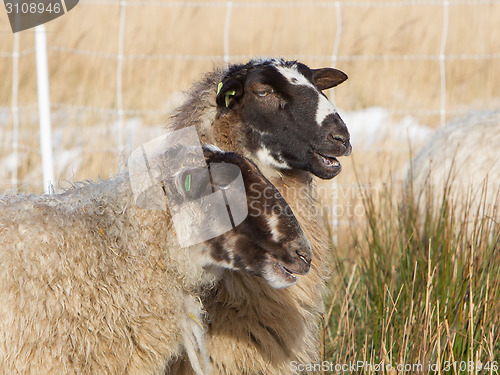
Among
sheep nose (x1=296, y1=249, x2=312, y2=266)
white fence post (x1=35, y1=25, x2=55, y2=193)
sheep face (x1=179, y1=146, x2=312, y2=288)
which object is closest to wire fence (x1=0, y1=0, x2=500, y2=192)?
white fence post (x1=35, y1=25, x2=55, y2=193)

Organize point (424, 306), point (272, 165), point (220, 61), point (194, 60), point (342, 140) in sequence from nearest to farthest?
point (342, 140), point (272, 165), point (424, 306), point (220, 61), point (194, 60)

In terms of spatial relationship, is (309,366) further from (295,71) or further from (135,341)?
(295,71)

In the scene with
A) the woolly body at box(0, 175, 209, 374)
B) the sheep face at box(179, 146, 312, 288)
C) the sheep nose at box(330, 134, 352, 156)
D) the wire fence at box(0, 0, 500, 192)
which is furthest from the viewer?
the wire fence at box(0, 0, 500, 192)

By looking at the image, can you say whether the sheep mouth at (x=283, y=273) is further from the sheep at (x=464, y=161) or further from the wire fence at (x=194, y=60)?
the wire fence at (x=194, y=60)

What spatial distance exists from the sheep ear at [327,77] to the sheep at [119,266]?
3.99ft

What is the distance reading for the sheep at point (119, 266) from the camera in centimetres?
214

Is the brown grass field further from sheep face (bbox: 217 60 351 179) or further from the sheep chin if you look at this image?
the sheep chin

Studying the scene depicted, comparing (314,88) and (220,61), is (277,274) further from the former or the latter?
(220,61)

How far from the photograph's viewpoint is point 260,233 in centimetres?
229

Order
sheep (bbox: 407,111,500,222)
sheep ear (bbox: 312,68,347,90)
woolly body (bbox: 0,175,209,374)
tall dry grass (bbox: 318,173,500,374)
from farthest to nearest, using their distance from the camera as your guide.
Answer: sheep (bbox: 407,111,500,222)
sheep ear (bbox: 312,68,347,90)
tall dry grass (bbox: 318,173,500,374)
woolly body (bbox: 0,175,209,374)

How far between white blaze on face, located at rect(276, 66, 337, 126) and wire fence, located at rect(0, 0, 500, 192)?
3.66 metres

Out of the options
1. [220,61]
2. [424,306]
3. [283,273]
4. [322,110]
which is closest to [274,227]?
[283,273]

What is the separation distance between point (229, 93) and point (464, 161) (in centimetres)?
238

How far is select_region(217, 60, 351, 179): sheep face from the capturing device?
115 inches
